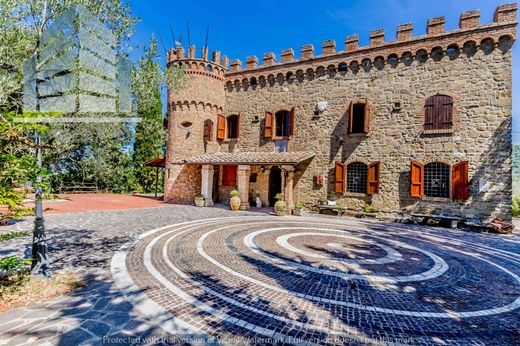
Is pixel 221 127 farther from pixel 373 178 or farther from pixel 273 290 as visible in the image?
pixel 273 290

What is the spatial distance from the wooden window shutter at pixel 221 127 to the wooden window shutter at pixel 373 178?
10.3 meters

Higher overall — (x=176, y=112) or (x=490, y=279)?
(x=176, y=112)

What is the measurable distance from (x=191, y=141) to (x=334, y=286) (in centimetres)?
1473

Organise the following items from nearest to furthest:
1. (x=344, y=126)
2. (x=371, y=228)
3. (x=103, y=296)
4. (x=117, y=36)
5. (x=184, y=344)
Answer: (x=184, y=344) → (x=103, y=296) → (x=117, y=36) → (x=371, y=228) → (x=344, y=126)

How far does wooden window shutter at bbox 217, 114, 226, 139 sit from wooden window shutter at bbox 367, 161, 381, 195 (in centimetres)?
1031

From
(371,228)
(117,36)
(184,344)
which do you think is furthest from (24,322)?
(371,228)

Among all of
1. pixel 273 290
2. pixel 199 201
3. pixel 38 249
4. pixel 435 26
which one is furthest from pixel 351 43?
pixel 38 249

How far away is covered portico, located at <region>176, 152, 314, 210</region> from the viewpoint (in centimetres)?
1375

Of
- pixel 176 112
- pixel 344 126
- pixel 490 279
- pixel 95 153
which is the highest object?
pixel 176 112

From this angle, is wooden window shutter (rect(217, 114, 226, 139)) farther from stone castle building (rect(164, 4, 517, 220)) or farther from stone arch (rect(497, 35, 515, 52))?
stone arch (rect(497, 35, 515, 52))

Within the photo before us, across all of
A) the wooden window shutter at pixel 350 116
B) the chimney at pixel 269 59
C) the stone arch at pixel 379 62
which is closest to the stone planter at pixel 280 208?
the wooden window shutter at pixel 350 116

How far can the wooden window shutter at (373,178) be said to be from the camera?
1316 centimetres

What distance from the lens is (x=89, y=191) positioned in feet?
69.7

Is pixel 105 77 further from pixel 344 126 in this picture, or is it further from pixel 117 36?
pixel 344 126
